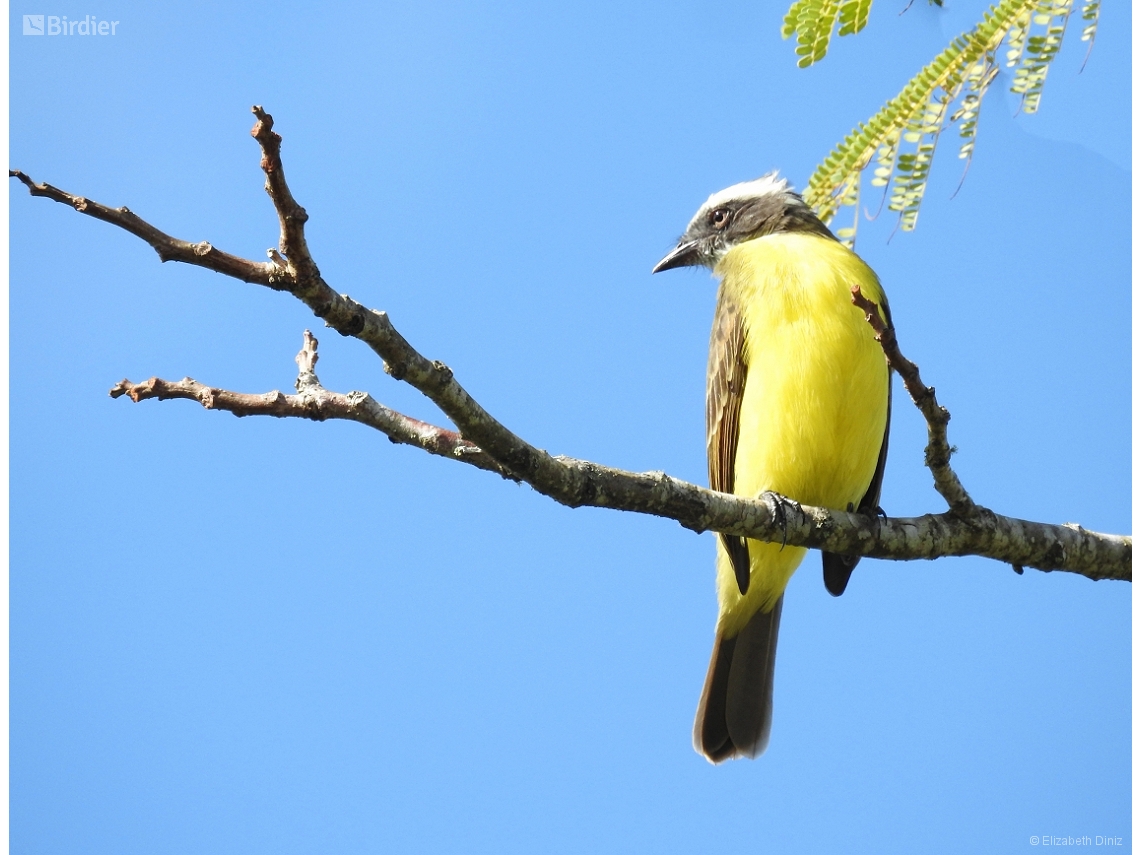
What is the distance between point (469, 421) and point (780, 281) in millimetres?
1767

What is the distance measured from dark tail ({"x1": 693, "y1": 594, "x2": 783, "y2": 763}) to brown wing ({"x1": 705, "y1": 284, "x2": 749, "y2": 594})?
15.7 inches

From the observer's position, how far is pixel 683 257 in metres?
4.86

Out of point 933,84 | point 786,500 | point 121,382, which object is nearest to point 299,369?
point 121,382

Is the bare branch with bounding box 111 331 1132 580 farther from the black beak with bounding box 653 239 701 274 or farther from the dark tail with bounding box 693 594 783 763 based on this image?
the black beak with bounding box 653 239 701 274

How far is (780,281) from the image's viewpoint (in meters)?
3.70

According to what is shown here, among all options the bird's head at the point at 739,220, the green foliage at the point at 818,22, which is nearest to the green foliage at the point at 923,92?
the green foliage at the point at 818,22

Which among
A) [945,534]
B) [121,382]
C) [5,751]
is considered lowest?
[5,751]

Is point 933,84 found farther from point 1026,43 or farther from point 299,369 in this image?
point 299,369

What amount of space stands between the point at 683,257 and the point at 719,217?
0.23 metres

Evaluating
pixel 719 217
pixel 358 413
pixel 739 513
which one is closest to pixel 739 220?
pixel 719 217

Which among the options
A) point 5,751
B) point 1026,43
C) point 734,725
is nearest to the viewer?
point 1026,43

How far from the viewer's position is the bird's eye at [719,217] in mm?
4750

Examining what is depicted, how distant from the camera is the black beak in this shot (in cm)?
483

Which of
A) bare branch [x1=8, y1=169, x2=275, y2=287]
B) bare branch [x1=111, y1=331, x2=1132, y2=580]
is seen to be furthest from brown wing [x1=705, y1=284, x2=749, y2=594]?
bare branch [x1=8, y1=169, x2=275, y2=287]
